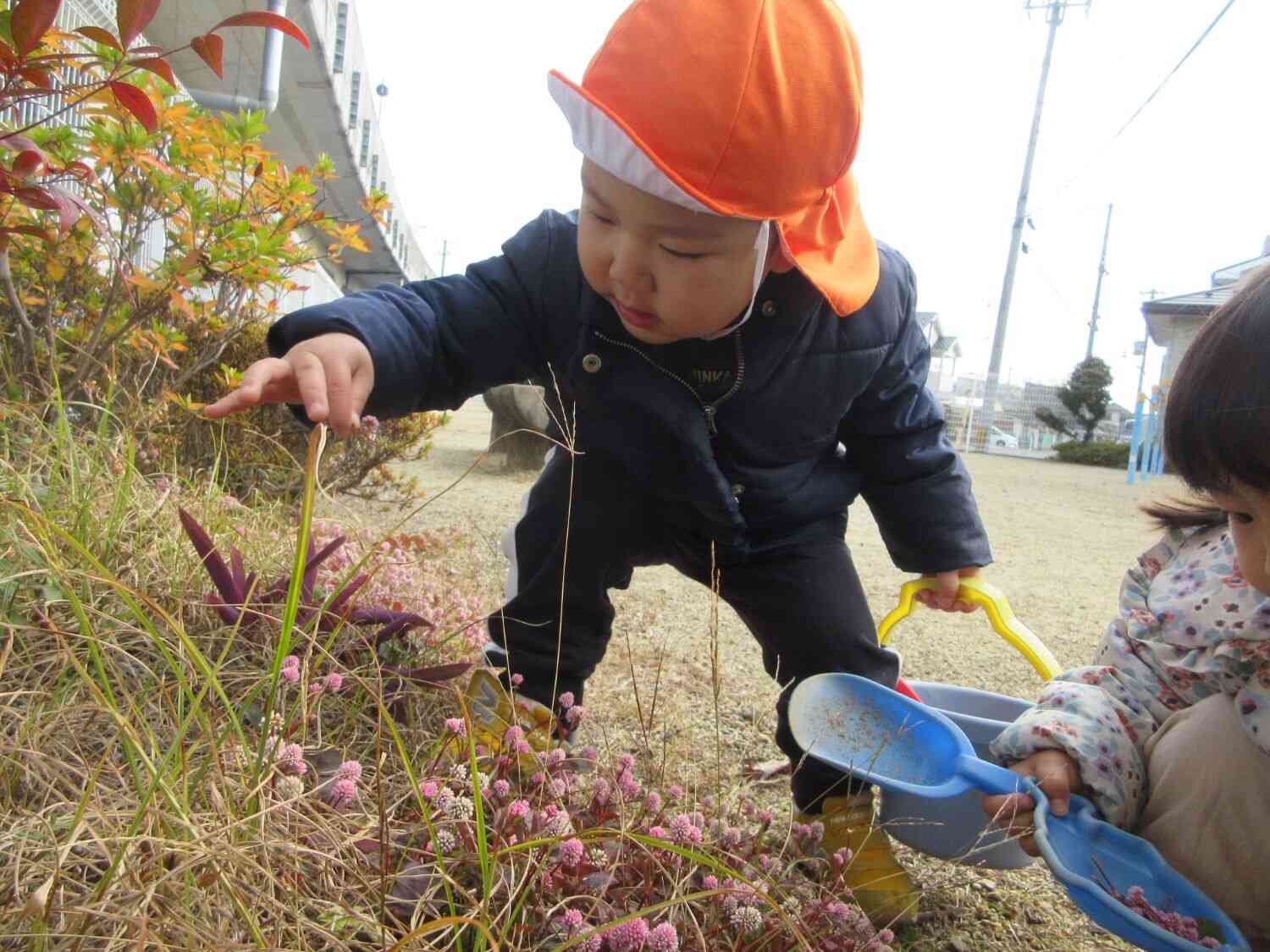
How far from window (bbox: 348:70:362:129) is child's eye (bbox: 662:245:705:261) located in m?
12.2

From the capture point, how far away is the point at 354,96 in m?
12.8

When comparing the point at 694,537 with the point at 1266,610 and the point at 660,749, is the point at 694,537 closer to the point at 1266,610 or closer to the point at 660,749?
the point at 660,749

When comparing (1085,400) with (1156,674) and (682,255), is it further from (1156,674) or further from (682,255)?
(682,255)

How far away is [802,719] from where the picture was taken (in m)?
1.50

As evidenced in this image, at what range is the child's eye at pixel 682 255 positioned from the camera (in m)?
1.35

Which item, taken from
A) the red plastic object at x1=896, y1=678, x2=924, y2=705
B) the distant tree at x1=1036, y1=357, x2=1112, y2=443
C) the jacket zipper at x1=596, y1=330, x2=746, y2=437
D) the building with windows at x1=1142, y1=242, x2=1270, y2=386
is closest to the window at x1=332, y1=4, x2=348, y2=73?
the jacket zipper at x1=596, y1=330, x2=746, y2=437

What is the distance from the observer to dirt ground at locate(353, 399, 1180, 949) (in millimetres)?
1466

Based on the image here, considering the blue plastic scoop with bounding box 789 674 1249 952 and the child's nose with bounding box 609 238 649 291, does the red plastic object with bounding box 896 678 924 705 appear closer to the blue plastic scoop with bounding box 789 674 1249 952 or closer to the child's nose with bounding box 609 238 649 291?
the blue plastic scoop with bounding box 789 674 1249 952

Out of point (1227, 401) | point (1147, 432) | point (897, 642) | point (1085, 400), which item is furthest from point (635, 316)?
point (1085, 400)

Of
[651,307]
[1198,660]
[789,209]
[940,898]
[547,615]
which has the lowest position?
[940,898]

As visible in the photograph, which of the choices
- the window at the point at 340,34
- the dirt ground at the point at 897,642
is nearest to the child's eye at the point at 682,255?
the dirt ground at the point at 897,642

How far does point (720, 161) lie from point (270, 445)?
2379 mm

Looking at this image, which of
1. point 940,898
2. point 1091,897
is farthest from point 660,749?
point 1091,897

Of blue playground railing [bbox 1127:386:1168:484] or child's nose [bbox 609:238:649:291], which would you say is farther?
blue playground railing [bbox 1127:386:1168:484]
